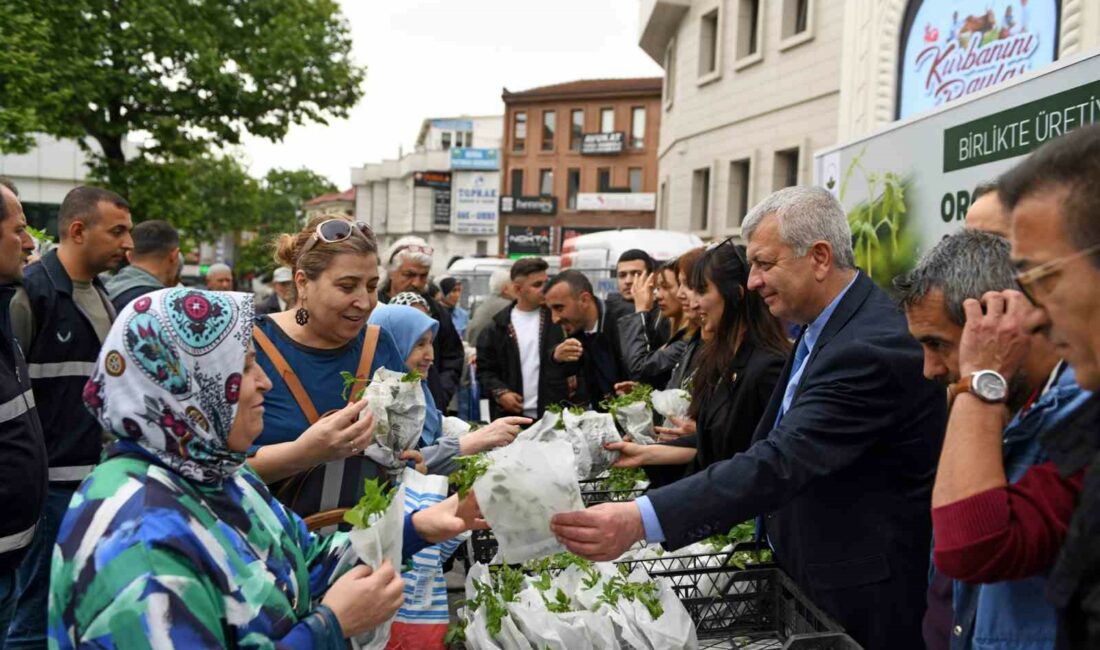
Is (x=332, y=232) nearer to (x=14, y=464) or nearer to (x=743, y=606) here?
(x=14, y=464)

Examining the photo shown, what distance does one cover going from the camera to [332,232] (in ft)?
10.8

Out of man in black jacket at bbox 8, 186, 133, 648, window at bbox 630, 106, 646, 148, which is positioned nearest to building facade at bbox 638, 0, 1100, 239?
man in black jacket at bbox 8, 186, 133, 648

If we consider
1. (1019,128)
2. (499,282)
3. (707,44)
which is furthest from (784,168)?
(1019,128)

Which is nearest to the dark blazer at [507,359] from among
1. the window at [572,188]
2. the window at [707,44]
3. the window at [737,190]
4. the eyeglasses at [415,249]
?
the eyeglasses at [415,249]

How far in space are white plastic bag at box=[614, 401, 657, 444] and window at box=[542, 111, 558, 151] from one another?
57.4 m

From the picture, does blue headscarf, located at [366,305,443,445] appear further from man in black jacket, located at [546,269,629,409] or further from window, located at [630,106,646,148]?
window, located at [630,106,646,148]

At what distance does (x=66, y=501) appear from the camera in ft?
12.9

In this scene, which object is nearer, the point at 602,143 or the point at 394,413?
the point at 394,413

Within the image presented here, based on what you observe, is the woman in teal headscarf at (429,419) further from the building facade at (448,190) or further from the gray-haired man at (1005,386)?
the building facade at (448,190)

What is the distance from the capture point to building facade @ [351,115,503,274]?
232 ft

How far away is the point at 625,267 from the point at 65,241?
486 cm

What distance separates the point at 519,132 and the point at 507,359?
56.5 meters

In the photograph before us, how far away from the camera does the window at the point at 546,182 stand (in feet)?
200

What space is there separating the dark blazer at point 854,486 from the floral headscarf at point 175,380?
47.7 inches
